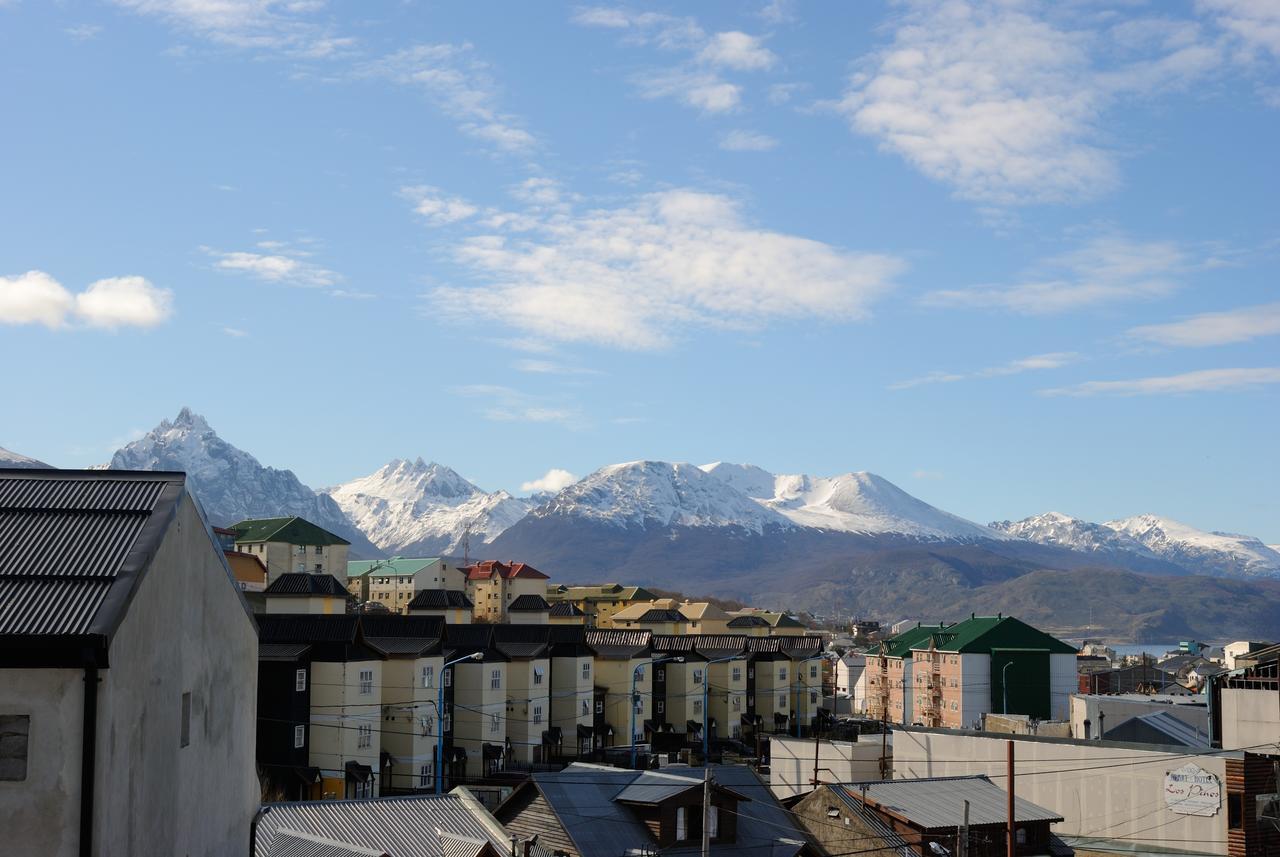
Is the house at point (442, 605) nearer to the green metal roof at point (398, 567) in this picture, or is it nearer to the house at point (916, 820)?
the green metal roof at point (398, 567)

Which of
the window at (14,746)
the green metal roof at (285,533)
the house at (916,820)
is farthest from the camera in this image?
the green metal roof at (285,533)

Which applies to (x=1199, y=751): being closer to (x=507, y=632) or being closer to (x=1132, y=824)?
(x=1132, y=824)

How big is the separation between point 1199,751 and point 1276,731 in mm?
3117

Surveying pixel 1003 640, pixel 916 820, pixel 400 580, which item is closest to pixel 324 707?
pixel 916 820

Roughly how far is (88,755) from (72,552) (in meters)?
1.35

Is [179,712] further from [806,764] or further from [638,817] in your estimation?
[806,764]

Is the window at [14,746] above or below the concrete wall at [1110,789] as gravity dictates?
above

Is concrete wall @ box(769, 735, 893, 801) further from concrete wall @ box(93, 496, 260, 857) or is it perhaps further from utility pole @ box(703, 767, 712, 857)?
concrete wall @ box(93, 496, 260, 857)

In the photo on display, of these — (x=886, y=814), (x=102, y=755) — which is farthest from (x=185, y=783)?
(x=886, y=814)

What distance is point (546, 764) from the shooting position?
3438 inches

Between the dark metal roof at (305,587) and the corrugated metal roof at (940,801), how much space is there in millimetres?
52926

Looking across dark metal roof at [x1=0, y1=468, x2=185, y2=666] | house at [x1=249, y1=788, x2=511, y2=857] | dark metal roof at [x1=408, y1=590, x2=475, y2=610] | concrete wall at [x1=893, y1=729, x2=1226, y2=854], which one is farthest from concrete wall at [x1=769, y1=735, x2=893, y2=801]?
dark metal roof at [x1=408, y1=590, x2=475, y2=610]

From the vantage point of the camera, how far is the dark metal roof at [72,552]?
7199 mm

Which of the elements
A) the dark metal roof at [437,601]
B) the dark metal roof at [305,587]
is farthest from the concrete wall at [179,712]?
the dark metal roof at [437,601]
